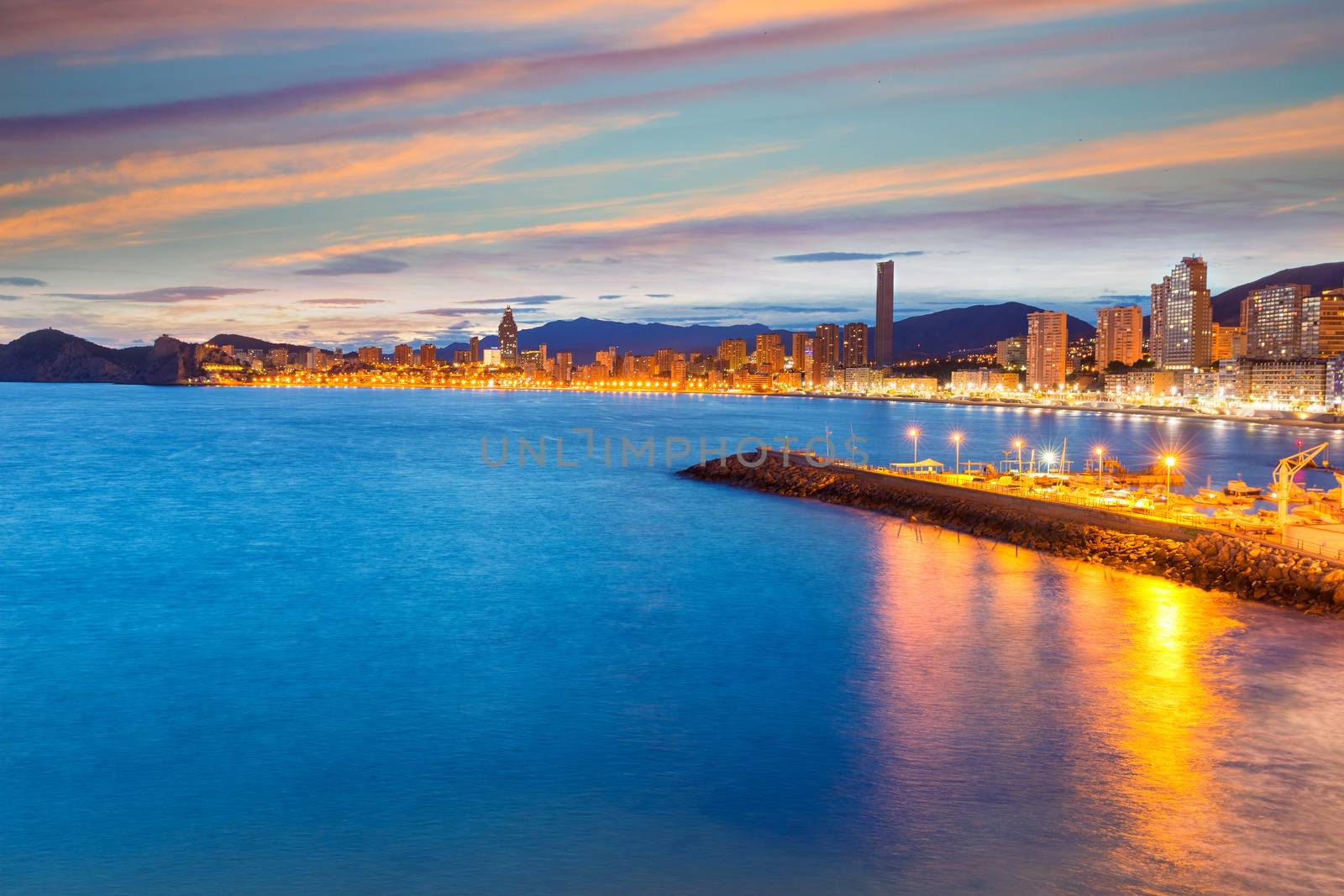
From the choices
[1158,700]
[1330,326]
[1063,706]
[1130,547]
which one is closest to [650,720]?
[1063,706]

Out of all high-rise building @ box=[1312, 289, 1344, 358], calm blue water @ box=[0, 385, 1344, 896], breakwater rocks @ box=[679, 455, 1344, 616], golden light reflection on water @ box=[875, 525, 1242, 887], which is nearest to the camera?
calm blue water @ box=[0, 385, 1344, 896]

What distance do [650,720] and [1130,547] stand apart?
52.6 feet

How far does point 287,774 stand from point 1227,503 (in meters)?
28.1

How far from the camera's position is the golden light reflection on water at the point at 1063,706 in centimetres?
1052

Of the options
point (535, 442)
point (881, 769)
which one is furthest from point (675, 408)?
point (881, 769)

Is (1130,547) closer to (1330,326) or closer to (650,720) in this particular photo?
(650,720)

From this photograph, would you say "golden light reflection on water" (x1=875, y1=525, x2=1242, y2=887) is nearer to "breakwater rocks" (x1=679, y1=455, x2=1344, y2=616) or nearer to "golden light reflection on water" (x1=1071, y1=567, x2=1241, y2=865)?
"golden light reflection on water" (x1=1071, y1=567, x2=1241, y2=865)

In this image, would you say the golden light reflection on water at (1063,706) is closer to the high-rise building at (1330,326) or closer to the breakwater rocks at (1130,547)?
the breakwater rocks at (1130,547)

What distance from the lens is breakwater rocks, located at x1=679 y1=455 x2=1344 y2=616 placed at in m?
19.9

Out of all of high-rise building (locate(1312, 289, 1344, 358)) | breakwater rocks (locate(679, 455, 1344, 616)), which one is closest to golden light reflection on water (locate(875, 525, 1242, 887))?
breakwater rocks (locate(679, 455, 1344, 616))

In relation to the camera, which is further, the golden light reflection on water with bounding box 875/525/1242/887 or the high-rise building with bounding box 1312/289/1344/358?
the high-rise building with bounding box 1312/289/1344/358

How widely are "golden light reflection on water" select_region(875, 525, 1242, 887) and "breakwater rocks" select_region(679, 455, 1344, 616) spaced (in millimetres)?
812

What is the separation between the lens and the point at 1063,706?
14438 millimetres

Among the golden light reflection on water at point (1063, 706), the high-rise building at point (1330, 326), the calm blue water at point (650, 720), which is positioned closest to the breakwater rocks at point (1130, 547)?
the golden light reflection on water at point (1063, 706)
